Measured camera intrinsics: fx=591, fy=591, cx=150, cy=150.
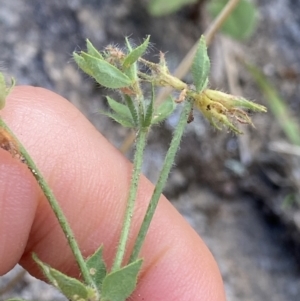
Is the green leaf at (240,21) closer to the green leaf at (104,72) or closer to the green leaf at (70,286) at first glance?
the green leaf at (104,72)

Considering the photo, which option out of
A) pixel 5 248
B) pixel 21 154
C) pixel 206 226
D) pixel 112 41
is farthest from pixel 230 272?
pixel 21 154

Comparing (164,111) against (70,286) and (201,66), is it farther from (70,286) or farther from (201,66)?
(70,286)

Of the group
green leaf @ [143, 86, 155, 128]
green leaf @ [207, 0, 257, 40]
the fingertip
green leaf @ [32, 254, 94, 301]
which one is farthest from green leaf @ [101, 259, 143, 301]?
green leaf @ [207, 0, 257, 40]

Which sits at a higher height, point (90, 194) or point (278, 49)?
point (90, 194)

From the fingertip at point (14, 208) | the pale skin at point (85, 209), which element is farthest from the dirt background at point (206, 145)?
the fingertip at point (14, 208)

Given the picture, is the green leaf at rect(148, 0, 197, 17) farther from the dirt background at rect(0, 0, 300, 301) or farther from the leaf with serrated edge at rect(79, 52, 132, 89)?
the leaf with serrated edge at rect(79, 52, 132, 89)

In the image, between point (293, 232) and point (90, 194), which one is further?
point (293, 232)

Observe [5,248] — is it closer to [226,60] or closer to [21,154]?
[21,154]
